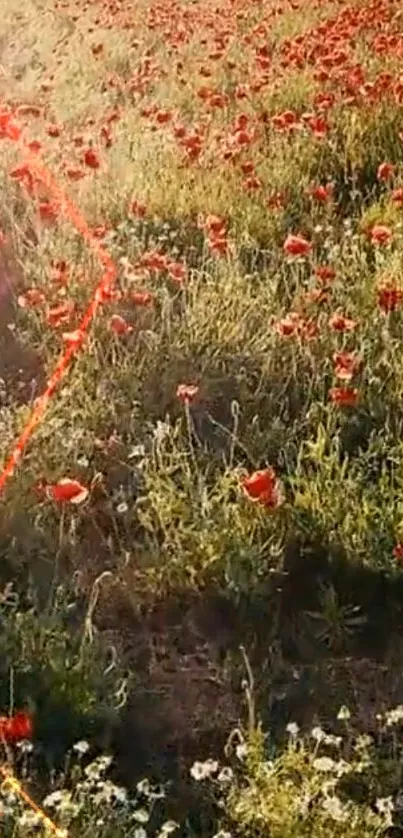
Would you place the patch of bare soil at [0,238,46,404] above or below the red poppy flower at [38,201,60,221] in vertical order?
below

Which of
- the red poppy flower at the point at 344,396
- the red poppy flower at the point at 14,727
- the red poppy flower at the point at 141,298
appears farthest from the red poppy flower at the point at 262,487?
the red poppy flower at the point at 141,298

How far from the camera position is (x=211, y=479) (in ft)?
12.0

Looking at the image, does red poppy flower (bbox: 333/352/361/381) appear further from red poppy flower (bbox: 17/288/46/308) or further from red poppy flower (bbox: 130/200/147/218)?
red poppy flower (bbox: 130/200/147/218)

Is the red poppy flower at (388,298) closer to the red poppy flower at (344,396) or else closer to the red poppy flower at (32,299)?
the red poppy flower at (344,396)

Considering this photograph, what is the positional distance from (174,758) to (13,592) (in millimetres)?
632

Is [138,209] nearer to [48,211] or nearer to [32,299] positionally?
[48,211]

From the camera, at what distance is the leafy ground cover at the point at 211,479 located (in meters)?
2.89

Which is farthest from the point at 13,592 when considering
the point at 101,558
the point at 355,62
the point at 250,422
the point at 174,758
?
the point at 355,62

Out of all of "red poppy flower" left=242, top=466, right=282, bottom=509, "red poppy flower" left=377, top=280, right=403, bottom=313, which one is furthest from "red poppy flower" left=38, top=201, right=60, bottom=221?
"red poppy flower" left=242, top=466, right=282, bottom=509

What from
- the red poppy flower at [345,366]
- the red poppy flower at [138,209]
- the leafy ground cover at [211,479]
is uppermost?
the red poppy flower at [345,366]

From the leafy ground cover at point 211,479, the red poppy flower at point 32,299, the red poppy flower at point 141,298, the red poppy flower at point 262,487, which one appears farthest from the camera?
the red poppy flower at point 32,299

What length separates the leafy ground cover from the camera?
2.89 metres

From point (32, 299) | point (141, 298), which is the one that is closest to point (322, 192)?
point (141, 298)

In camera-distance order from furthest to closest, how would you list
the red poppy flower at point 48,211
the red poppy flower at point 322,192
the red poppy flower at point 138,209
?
the red poppy flower at point 138,209, the red poppy flower at point 48,211, the red poppy flower at point 322,192
